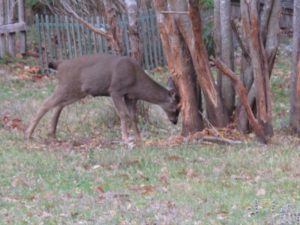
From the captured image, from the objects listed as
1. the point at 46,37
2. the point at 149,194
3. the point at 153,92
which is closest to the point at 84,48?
the point at 46,37

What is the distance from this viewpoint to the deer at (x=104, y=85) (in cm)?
1341

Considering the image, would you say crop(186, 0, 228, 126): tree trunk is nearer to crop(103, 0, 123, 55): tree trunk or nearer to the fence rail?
crop(103, 0, 123, 55): tree trunk

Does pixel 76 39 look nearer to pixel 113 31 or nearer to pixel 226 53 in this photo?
pixel 113 31

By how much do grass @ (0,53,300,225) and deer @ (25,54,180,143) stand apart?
0.38 meters

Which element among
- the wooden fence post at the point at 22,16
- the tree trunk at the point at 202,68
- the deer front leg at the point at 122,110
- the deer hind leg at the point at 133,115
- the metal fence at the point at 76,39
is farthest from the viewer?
the wooden fence post at the point at 22,16

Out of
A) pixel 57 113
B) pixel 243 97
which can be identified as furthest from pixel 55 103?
pixel 243 97

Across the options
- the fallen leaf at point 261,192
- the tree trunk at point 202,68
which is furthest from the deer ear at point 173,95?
the fallen leaf at point 261,192

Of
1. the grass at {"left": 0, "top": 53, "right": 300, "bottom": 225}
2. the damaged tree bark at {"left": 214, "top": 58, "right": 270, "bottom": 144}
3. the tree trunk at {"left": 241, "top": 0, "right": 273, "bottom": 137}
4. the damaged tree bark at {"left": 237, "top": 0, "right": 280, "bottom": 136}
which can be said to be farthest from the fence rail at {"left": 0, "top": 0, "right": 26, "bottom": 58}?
the damaged tree bark at {"left": 214, "top": 58, "right": 270, "bottom": 144}

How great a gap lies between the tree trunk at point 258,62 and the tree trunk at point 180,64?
101cm

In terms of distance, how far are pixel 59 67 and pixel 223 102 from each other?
7.81 feet

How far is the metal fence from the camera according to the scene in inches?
890

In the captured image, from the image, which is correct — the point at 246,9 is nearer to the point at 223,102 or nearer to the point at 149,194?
the point at 223,102

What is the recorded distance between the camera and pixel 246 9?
12047 mm

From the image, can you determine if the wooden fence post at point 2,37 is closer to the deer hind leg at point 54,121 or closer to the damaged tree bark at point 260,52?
the deer hind leg at point 54,121
